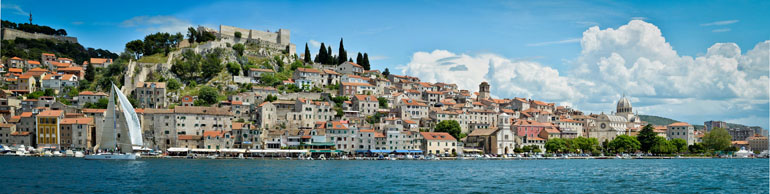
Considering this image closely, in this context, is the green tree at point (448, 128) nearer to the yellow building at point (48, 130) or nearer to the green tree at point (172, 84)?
the green tree at point (172, 84)

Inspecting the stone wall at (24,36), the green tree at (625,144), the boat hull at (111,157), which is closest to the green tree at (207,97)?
the boat hull at (111,157)

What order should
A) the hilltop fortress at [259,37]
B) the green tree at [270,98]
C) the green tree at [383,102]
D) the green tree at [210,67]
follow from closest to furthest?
1. the green tree at [270,98]
2. the green tree at [210,67]
3. the green tree at [383,102]
4. the hilltop fortress at [259,37]

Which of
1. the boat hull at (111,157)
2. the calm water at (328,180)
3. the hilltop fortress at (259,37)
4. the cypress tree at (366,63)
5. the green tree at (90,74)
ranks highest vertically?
the hilltop fortress at (259,37)

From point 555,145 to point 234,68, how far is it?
42.5m

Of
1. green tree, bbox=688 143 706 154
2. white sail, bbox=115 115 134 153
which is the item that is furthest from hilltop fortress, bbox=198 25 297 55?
green tree, bbox=688 143 706 154

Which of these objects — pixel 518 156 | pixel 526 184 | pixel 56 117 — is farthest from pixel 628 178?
pixel 56 117

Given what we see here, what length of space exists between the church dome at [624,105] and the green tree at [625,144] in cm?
2685

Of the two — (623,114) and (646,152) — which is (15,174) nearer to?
(646,152)

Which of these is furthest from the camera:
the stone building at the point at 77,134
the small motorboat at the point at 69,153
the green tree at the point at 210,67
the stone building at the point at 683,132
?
the stone building at the point at 683,132

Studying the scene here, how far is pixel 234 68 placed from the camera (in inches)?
3438

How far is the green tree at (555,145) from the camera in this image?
84438mm

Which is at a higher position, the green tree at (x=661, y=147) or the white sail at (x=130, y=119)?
the white sail at (x=130, y=119)

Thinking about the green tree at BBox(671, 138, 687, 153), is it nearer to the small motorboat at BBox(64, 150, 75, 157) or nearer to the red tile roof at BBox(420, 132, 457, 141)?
the red tile roof at BBox(420, 132, 457, 141)

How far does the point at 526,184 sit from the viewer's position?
133 ft
